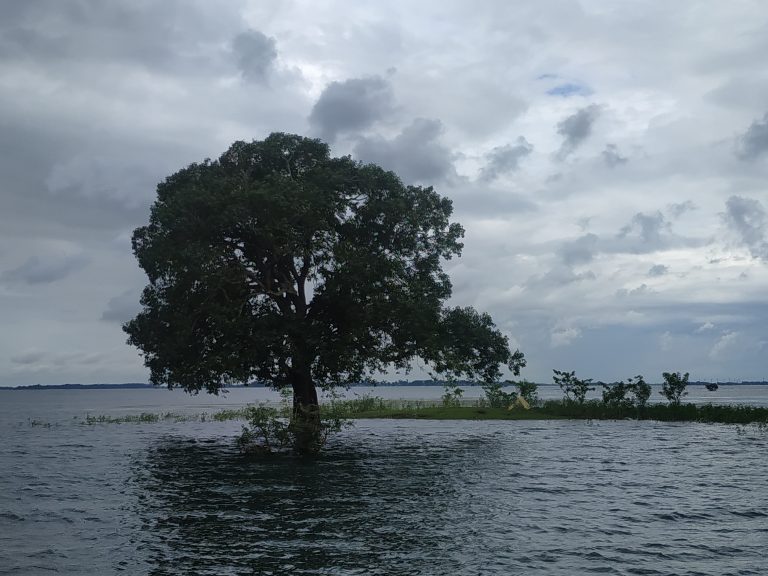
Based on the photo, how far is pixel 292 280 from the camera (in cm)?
4306

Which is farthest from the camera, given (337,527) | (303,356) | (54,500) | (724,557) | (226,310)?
(303,356)

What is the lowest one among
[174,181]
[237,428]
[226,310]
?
[237,428]

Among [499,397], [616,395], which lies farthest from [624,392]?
[499,397]

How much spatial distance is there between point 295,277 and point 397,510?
22.4 m

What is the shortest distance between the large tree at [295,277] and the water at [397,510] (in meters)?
5.88

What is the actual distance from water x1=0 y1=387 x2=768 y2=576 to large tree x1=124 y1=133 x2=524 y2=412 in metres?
5.88

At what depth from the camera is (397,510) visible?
77.0 ft

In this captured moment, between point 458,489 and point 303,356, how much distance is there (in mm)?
15511

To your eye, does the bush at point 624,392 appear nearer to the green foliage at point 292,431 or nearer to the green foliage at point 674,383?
the green foliage at point 674,383

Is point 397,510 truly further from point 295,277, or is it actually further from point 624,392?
point 624,392

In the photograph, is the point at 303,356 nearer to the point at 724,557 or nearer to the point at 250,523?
the point at 250,523

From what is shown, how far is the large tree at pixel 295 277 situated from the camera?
127ft

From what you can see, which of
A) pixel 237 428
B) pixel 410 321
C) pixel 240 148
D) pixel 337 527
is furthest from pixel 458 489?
pixel 237 428

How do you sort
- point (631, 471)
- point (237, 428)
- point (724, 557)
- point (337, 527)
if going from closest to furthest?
point (724, 557), point (337, 527), point (631, 471), point (237, 428)
